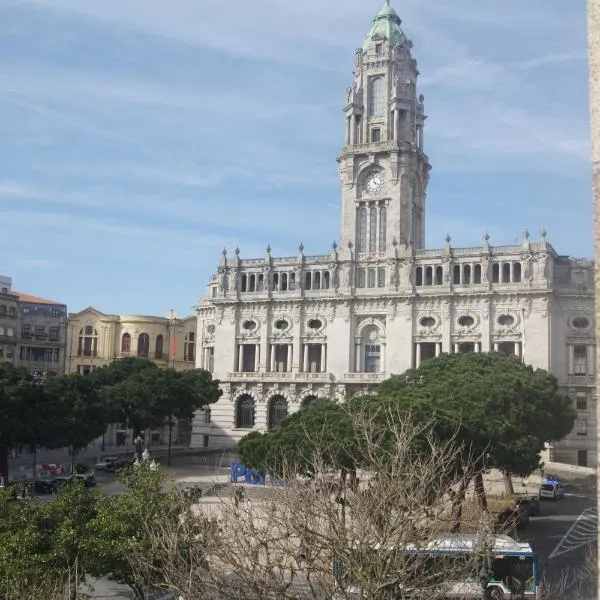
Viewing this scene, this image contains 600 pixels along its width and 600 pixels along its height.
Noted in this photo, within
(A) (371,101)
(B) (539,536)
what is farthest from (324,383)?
(B) (539,536)

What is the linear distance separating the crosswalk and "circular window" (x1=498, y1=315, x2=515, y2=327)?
92.8ft

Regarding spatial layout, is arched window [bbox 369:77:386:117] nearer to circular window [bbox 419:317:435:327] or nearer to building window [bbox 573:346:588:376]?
circular window [bbox 419:317:435:327]

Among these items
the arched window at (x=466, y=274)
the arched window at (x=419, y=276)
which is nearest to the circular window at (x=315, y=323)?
the arched window at (x=419, y=276)

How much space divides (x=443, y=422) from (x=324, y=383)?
1795 inches

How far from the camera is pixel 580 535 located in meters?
42.7

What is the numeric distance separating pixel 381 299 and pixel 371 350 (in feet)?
17.7

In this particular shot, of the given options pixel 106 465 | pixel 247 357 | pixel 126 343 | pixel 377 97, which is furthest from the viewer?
pixel 126 343

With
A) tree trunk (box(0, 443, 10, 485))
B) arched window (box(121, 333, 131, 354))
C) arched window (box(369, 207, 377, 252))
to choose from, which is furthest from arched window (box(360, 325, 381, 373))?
tree trunk (box(0, 443, 10, 485))

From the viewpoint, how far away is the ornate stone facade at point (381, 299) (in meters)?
76.1

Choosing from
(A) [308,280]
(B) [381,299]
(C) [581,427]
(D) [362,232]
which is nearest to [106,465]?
(A) [308,280]

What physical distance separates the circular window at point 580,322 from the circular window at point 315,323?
82.2 ft

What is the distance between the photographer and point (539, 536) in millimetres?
42375

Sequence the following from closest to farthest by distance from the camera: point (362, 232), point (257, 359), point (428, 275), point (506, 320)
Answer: point (506, 320) < point (428, 275) < point (362, 232) < point (257, 359)

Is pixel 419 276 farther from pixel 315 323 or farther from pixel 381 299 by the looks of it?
pixel 315 323
